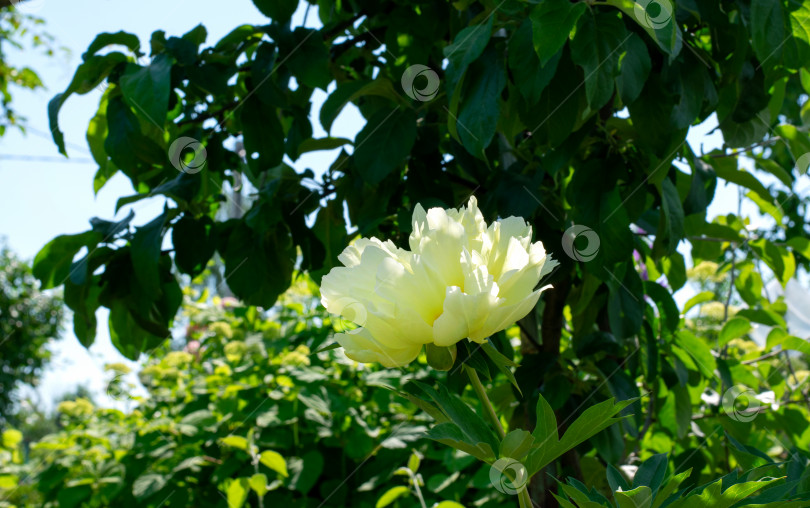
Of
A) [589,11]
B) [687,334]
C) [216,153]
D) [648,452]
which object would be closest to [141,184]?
[216,153]

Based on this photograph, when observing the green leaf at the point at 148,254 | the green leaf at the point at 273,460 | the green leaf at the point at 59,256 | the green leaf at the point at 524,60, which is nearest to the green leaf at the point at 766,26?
the green leaf at the point at 524,60

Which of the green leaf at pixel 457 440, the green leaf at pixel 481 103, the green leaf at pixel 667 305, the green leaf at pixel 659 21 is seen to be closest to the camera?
the green leaf at pixel 457 440

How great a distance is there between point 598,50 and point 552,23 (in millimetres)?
74

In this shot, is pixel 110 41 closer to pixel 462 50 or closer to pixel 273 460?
pixel 462 50

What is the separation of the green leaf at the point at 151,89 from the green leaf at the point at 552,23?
1.49ft

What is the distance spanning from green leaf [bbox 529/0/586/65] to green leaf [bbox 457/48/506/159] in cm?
9

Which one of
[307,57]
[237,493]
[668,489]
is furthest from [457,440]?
[237,493]

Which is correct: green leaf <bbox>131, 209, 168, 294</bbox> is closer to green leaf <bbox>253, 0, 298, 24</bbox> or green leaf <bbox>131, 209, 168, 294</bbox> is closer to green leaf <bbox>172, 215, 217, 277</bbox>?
green leaf <bbox>172, 215, 217, 277</bbox>

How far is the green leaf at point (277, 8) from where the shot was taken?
0.94m

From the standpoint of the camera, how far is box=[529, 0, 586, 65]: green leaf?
2.18ft

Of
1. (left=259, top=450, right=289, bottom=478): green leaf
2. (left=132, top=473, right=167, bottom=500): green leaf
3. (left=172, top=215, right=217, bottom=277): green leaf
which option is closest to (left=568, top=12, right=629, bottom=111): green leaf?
(left=172, top=215, right=217, bottom=277): green leaf

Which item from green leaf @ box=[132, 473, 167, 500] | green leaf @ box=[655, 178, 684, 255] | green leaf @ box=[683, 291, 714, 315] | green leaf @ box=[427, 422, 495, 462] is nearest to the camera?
green leaf @ box=[427, 422, 495, 462]

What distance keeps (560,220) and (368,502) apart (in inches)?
30.7

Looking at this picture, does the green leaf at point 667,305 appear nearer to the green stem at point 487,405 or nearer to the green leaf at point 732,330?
the green leaf at point 732,330
